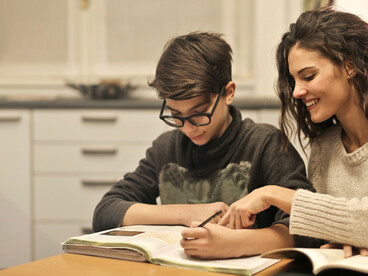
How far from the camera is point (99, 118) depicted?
289 centimetres

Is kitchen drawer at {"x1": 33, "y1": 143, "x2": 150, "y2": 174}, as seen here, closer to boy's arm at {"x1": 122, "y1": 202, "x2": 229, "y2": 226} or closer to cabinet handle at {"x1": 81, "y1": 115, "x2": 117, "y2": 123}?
cabinet handle at {"x1": 81, "y1": 115, "x2": 117, "y2": 123}

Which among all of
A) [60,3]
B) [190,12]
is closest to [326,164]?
[190,12]

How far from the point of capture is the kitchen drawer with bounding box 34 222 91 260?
2.88 m

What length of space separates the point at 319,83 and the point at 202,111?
0.31 m

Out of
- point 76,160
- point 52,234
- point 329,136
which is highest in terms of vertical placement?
point 329,136

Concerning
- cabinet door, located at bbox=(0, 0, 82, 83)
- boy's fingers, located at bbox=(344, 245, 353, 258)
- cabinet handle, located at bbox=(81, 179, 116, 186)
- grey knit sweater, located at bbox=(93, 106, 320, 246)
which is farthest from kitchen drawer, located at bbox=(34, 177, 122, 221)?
boy's fingers, located at bbox=(344, 245, 353, 258)

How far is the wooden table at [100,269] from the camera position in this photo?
879 millimetres

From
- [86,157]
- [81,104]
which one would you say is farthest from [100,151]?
[81,104]

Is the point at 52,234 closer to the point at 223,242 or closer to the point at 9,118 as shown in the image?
the point at 9,118

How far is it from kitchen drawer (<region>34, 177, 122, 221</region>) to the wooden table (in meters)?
1.91

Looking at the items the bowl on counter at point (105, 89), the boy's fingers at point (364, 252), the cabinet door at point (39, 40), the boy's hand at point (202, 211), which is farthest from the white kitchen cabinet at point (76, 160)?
the boy's fingers at point (364, 252)

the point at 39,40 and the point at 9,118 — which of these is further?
the point at 39,40

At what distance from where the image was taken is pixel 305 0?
277 centimetres

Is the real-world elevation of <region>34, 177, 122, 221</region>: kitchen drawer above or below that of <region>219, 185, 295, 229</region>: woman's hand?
below
